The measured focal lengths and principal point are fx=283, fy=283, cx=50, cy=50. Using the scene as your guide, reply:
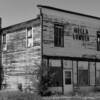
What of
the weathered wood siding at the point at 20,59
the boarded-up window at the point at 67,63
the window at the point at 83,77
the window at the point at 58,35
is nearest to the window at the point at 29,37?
the weathered wood siding at the point at 20,59

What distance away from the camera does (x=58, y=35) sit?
26453 mm

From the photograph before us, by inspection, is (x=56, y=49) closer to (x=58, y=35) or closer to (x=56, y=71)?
(x=58, y=35)

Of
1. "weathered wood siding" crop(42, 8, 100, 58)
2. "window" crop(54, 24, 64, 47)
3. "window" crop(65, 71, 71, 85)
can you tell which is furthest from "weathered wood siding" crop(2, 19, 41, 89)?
"window" crop(65, 71, 71, 85)

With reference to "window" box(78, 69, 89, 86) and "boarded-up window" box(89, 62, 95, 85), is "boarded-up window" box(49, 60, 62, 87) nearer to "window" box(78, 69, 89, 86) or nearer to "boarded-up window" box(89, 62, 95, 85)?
"window" box(78, 69, 89, 86)

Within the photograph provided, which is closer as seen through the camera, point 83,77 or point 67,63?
point 67,63

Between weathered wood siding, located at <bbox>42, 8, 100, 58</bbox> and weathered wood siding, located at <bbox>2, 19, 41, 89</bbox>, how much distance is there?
95 cm

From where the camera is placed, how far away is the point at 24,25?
27219mm

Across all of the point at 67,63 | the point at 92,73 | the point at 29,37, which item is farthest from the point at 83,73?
the point at 29,37

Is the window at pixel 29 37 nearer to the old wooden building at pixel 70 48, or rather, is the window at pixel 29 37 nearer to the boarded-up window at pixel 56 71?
the old wooden building at pixel 70 48

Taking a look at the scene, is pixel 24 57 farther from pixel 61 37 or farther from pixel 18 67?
pixel 61 37

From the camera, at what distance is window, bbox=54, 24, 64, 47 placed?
26.2 meters

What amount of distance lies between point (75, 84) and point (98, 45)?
5.47m

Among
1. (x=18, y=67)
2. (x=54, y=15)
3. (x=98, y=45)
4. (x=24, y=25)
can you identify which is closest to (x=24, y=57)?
(x=18, y=67)

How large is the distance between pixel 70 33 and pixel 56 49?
2.57m
